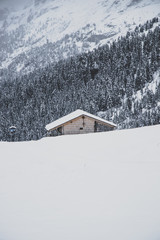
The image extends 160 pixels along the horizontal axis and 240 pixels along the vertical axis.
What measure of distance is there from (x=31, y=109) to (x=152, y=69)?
5212 cm

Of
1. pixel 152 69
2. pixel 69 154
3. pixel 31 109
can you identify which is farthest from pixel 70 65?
pixel 69 154

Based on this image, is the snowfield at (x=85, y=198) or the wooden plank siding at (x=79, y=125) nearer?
the snowfield at (x=85, y=198)

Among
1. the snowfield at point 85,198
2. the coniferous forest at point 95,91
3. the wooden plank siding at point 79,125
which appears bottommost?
the snowfield at point 85,198

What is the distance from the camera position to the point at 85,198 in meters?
3.09

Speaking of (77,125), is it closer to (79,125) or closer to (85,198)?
(79,125)

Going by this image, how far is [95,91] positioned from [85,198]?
62.9m

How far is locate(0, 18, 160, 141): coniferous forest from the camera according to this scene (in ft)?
173

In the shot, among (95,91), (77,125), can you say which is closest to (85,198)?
(77,125)

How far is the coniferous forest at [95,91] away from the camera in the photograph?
52.8 metres

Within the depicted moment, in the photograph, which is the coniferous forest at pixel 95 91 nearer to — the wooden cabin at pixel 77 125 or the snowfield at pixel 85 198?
the wooden cabin at pixel 77 125

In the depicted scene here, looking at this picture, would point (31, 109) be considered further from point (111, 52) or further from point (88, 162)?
point (88, 162)

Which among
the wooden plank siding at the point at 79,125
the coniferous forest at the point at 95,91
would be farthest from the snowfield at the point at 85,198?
the coniferous forest at the point at 95,91

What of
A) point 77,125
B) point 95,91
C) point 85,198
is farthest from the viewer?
point 95,91

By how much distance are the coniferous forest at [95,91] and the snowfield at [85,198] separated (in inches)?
1752
